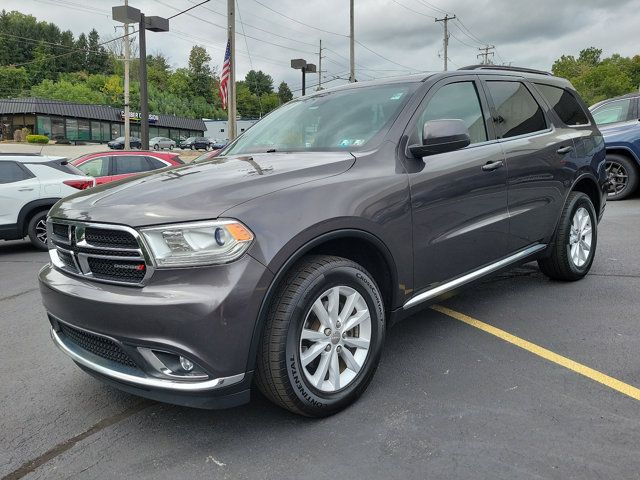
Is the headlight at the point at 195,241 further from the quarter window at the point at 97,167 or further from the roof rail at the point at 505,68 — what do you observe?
the quarter window at the point at 97,167

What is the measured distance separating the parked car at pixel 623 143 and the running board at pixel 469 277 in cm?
656

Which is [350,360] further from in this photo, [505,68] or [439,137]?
[505,68]

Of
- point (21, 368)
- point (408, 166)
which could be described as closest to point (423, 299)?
point (408, 166)

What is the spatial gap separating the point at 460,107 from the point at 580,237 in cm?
200

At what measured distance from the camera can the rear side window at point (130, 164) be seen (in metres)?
11.8

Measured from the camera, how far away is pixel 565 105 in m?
4.91

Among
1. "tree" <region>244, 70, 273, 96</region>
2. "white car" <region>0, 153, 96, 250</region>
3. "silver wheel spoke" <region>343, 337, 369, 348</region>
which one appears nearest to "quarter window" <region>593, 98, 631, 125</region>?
"silver wheel spoke" <region>343, 337, 369, 348</region>

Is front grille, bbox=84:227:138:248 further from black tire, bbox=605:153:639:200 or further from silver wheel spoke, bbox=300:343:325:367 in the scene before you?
black tire, bbox=605:153:639:200

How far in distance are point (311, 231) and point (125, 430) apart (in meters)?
1.38

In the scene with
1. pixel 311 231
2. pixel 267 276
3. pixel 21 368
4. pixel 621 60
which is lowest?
pixel 21 368

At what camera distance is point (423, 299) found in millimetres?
3199

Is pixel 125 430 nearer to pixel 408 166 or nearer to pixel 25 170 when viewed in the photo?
pixel 408 166

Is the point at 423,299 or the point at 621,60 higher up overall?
the point at 621,60

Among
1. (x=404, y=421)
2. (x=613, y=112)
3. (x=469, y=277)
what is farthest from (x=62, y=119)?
(x=404, y=421)
